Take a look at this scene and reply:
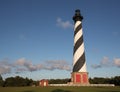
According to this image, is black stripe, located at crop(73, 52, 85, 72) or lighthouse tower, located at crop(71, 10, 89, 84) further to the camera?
black stripe, located at crop(73, 52, 85, 72)

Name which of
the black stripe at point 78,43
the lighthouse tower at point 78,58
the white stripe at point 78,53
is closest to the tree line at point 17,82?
the lighthouse tower at point 78,58

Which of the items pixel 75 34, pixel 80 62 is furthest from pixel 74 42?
pixel 80 62

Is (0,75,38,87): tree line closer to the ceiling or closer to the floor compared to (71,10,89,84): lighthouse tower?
closer to the floor

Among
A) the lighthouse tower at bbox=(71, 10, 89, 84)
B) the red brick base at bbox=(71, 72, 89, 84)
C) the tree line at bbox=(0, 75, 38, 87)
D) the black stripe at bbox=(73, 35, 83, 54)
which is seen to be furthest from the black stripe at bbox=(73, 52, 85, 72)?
the tree line at bbox=(0, 75, 38, 87)

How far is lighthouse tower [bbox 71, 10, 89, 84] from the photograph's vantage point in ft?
140

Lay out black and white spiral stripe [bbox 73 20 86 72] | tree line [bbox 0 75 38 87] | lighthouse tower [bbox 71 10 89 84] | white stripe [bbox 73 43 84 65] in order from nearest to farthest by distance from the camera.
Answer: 1. lighthouse tower [bbox 71 10 89 84]
2. black and white spiral stripe [bbox 73 20 86 72]
3. white stripe [bbox 73 43 84 65]
4. tree line [bbox 0 75 38 87]

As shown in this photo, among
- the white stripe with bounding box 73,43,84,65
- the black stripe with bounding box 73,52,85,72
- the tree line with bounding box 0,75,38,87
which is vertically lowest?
the tree line with bounding box 0,75,38,87

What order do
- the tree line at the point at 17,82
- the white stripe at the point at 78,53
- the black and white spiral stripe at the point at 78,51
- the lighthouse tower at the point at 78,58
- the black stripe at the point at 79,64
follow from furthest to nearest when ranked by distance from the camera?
the tree line at the point at 17,82 < the white stripe at the point at 78,53 < the black and white spiral stripe at the point at 78,51 < the black stripe at the point at 79,64 < the lighthouse tower at the point at 78,58

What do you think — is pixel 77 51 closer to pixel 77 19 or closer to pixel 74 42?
pixel 74 42

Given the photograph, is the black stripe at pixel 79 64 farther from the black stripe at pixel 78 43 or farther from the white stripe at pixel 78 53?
the black stripe at pixel 78 43

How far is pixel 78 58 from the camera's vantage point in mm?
43625

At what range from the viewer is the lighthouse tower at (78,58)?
4269 centimetres

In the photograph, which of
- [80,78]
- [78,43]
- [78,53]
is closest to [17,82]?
[80,78]

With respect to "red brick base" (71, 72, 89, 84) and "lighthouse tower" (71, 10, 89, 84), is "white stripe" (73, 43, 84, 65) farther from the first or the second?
"red brick base" (71, 72, 89, 84)
